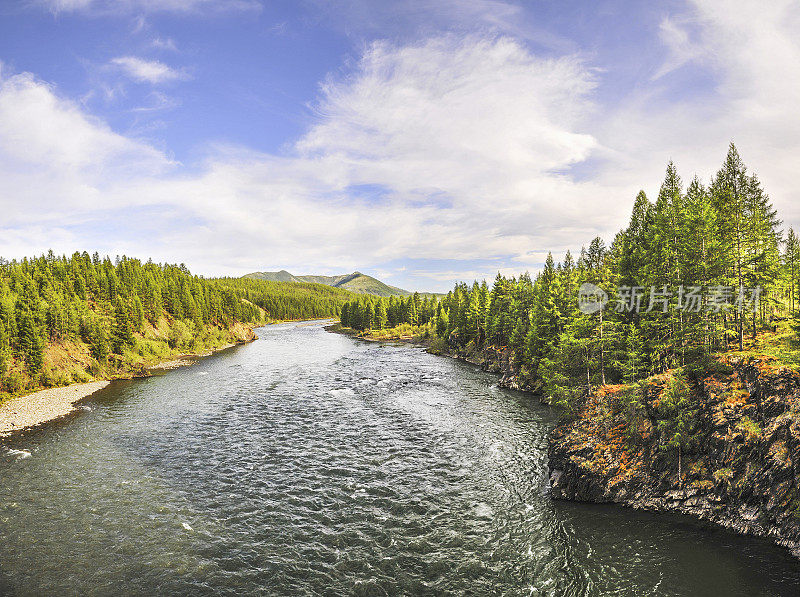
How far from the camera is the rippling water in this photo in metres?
18.8

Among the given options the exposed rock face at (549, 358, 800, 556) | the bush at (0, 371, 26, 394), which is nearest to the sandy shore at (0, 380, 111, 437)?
the bush at (0, 371, 26, 394)

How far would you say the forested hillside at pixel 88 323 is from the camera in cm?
5831

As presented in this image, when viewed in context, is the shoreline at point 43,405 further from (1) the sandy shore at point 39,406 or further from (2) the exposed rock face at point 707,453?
(2) the exposed rock face at point 707,453

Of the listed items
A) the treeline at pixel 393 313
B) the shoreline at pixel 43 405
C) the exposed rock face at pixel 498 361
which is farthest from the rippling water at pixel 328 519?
the treeline at pixel 393 313

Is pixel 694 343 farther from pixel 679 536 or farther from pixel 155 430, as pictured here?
pixel 155 430

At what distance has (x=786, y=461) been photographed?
70.4 ft

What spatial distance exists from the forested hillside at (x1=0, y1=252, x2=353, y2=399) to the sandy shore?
440cm

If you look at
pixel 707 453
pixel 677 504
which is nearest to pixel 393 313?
pixel 677 504

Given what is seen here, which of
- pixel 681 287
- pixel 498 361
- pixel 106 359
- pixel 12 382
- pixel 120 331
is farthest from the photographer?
pixel 120 331

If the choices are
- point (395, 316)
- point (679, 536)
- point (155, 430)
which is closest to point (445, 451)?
point (679, 536)

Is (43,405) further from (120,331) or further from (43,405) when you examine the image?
(120,331)

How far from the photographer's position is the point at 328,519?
937 inches

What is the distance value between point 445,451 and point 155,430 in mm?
32168

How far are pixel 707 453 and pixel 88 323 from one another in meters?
95.9
